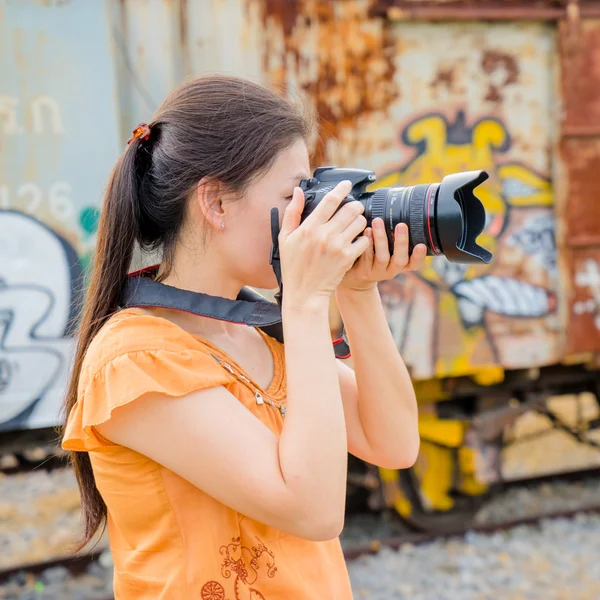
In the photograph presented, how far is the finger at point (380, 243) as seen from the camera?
1360 millimetres

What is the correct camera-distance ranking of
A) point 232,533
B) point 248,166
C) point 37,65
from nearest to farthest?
1. point 232,533
2. point 248,166
3. point 37,65

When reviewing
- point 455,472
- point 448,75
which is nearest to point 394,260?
point 448,75

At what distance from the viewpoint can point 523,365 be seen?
150 inches

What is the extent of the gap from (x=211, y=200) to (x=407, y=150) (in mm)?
2413

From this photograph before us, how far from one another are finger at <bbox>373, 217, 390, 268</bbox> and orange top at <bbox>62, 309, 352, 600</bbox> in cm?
37

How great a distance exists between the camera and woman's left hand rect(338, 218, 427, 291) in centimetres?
136

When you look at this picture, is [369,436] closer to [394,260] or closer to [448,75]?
[394,260]

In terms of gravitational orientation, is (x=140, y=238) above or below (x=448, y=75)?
below

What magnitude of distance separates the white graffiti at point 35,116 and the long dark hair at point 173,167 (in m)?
1.94

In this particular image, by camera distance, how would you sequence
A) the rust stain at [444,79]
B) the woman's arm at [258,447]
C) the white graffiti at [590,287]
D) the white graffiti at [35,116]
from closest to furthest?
the woman's arm at [258,447], the white graffiti at [35,116], the rust stain at [444,79], the white graffiti at [590,287]

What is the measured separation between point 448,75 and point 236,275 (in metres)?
2.62

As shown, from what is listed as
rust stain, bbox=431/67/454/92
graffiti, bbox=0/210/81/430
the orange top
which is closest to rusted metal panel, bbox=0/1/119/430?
graffiti, bbox=0/210/81/430

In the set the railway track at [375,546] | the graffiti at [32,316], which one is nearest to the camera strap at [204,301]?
the graffiti at [32,316]

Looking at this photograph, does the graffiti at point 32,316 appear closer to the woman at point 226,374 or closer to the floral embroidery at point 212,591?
the woman at point 226,374
